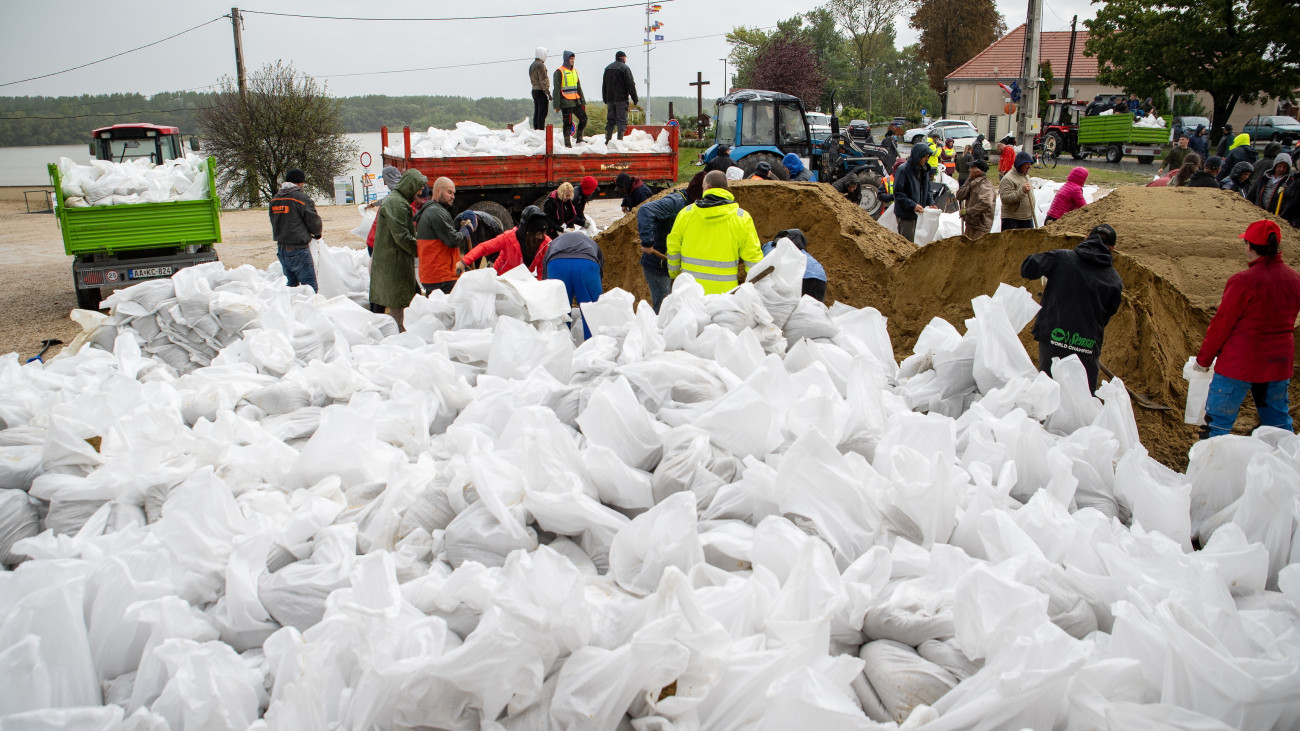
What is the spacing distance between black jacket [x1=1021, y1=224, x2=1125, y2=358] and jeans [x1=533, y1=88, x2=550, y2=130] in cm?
858

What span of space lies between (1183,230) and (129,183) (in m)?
10.3

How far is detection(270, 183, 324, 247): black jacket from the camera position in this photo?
7238mm

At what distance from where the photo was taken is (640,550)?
7.02 feet

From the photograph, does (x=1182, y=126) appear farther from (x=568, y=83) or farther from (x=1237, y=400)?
(x=1237, y=400)

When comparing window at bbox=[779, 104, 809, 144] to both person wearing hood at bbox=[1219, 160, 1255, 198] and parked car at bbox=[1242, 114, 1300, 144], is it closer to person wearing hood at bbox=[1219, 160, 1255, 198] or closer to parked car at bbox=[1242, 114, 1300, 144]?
person wearing hood at bbox=[1219, 160, 1255, 198]

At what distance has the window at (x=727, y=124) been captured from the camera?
43.1 ft

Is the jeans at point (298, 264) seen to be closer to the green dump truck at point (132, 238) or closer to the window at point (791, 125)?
the green dump truck at point (132, 238)

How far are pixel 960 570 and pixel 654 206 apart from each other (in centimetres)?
441

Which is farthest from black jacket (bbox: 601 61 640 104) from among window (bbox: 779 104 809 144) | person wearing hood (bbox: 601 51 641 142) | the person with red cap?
the person with red cap

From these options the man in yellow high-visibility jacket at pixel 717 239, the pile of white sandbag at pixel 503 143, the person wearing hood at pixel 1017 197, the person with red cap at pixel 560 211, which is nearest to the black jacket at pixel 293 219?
the person with red cap at pixel 560 211

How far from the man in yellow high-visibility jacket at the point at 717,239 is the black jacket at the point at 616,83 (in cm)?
671

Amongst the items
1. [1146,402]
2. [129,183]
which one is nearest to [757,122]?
[129,183]

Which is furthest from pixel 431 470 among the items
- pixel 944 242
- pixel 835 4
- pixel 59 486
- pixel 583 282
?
pixel 835 4

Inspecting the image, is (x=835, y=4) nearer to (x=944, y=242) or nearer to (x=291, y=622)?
(x=944, y=242)
